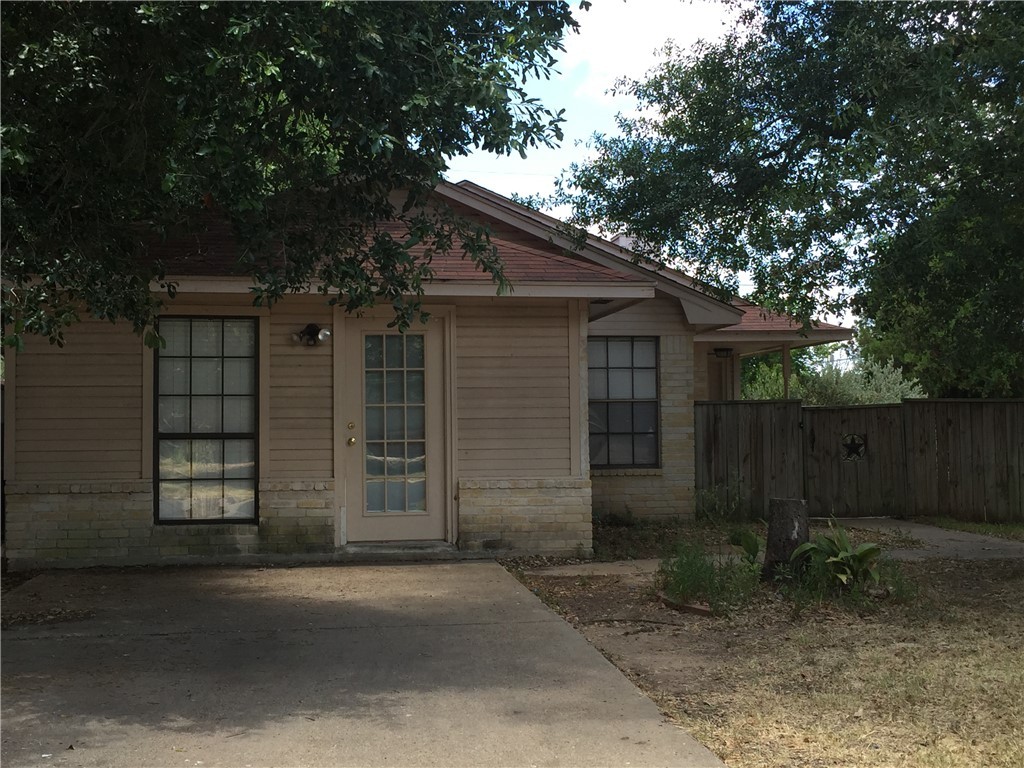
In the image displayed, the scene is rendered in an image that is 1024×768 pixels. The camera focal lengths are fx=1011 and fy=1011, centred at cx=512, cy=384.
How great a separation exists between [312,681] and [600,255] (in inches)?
329

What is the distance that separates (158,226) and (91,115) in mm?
901

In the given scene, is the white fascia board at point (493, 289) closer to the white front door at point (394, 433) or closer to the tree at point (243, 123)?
the white front door at point (394, 433)

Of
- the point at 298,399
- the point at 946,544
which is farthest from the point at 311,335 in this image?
the point at 946,544

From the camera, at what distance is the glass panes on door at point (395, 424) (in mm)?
10148

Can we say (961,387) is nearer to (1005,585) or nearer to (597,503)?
(597,503)

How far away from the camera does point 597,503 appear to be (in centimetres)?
1303

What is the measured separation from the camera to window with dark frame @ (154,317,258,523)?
981cm

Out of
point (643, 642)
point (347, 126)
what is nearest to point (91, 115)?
point (347, 126)

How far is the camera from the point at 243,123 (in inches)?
235

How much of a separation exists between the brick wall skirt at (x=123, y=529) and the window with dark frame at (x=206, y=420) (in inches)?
6.2

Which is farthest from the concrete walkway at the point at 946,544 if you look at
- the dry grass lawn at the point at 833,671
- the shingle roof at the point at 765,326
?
the shingle roof at the point at 765,326

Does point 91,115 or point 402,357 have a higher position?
point 91,115

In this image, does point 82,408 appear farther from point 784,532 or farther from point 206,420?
point 784,532

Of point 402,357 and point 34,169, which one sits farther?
point 402,357
